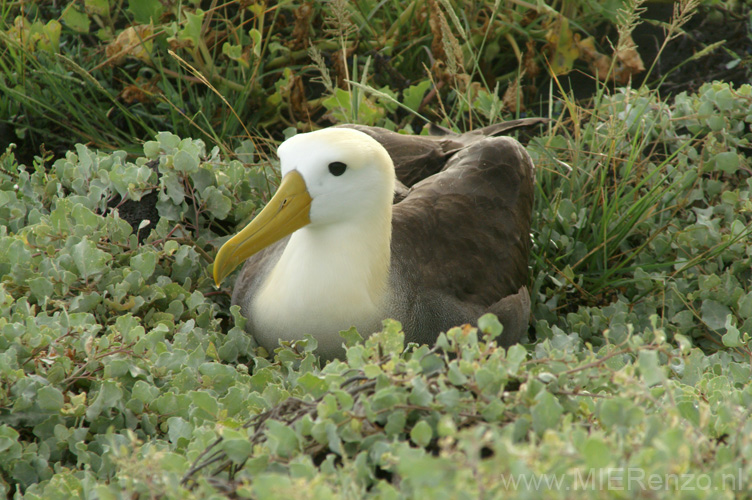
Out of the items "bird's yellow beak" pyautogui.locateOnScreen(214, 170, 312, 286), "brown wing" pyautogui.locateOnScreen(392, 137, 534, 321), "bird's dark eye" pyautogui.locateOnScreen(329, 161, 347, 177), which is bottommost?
"brown wing" pyautogui.locateOnScreen(392, 137, 534, 321)

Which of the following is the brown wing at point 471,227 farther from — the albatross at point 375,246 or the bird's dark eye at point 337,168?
the bird's dark eye at point 337,168

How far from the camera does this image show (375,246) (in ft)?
9.71

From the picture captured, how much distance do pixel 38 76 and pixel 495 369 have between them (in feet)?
12.5

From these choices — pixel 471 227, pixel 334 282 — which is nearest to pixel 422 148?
pixel 471 227

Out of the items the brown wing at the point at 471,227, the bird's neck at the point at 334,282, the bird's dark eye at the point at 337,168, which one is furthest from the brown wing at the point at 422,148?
the bird's dark eye at the point at 337,168

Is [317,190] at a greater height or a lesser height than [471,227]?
greater

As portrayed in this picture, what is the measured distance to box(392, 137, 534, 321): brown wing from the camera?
317cm

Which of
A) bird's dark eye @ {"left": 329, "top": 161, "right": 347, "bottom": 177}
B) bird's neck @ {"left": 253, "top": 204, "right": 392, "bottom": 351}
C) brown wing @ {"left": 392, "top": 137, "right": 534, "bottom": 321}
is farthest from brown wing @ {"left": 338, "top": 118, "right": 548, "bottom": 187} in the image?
bird's dark eye @ {"left": 329, "top": 161, "right": 347, "bottom": 177}

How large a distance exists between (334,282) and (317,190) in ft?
1.08

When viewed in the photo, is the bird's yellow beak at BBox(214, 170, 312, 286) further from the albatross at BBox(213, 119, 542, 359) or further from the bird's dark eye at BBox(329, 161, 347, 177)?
the bird's dark eye at BBox(329, 161, 347, 177)

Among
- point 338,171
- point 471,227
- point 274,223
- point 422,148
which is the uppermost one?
point 338,171

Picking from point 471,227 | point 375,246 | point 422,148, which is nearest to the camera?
point 375,246

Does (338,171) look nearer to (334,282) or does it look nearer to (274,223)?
(274,223)

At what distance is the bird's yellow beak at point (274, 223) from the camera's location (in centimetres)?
282
